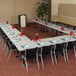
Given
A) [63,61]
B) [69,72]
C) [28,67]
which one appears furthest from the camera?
[63,61]

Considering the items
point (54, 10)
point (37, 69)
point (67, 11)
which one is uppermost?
point (54, 10)

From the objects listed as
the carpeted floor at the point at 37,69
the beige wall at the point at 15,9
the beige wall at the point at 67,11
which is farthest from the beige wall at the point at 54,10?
Result: the carpeted floor at the point at 37,69

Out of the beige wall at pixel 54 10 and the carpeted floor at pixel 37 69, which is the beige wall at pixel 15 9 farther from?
the carpeted floor at pixel 37 69

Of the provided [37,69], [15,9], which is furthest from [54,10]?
[37,69]

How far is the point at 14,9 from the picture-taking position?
12234 millimetres

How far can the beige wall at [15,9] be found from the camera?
39.0 feet

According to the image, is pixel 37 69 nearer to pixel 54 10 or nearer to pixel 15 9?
pixel 15 9

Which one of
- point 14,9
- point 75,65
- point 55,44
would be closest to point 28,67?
point 55,44

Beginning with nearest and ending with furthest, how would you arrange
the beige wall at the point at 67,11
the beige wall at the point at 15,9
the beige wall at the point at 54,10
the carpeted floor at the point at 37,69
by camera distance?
the carpeted floor at the point at 37,69, the beige wall at the point at 67,11, the beige wall at the point at 15,9, the beige wall at the point at 54,10

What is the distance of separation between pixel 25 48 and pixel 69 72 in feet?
5.65

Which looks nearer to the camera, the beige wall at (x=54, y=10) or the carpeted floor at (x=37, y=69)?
the carpeted floor at (x=37, y=69)

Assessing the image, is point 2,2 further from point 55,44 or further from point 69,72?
point 69,72

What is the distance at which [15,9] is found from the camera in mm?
12273

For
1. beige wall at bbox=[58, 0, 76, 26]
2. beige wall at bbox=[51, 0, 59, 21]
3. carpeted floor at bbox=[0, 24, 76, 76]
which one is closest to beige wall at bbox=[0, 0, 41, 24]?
beige wall at bbox=[51, 0, 59, 21]
